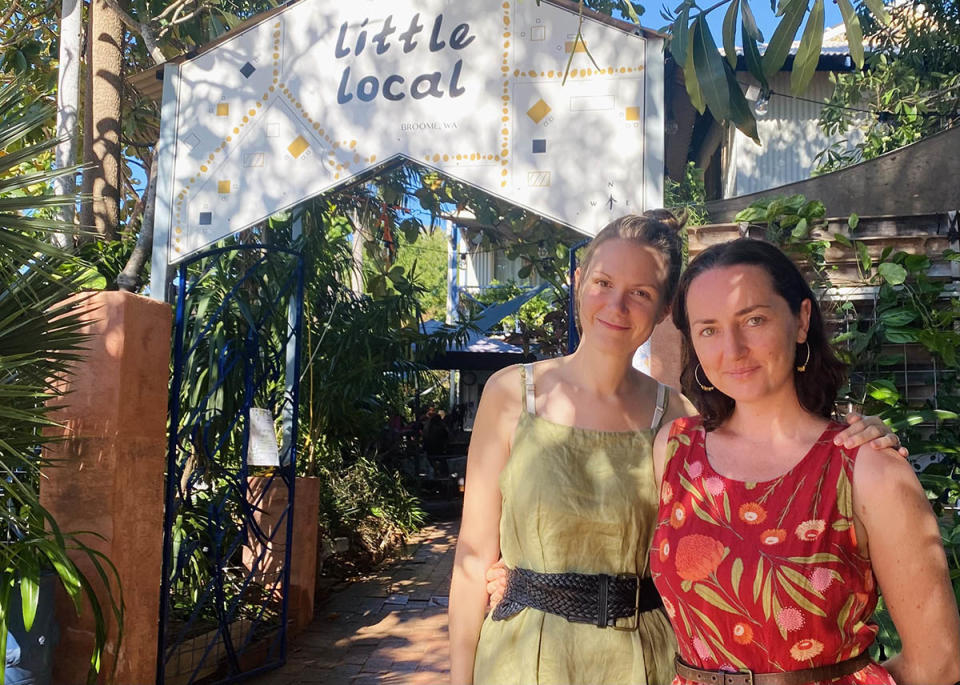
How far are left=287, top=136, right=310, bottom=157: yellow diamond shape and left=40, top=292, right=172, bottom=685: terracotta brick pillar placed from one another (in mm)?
930

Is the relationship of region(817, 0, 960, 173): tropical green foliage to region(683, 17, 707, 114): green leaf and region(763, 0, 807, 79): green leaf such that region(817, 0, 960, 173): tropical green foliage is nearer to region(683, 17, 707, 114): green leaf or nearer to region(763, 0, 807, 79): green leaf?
region(683, 17, 707, 114): green leaf

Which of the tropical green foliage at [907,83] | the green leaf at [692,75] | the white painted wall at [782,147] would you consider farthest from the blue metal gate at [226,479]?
the white painted wall at [782,147]

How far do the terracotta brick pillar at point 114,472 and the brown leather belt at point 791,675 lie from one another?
9.19 ft

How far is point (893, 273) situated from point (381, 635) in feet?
14.1

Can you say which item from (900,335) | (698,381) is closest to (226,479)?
(900,335)

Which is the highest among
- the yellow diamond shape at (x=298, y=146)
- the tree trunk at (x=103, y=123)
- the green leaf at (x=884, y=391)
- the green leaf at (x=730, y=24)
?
the tree trunk at (x=103, y=123)

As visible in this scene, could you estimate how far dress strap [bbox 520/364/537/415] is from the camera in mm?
2105

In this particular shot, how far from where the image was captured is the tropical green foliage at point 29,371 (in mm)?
3115

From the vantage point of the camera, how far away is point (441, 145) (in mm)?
3932

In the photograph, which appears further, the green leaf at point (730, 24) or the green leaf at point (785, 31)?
the green leaf at point (730, 24)

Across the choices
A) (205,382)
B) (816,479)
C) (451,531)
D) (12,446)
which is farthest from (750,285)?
(451,531)

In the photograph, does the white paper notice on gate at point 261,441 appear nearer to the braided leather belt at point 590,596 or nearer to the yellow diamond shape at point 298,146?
the yellow diamond shape at point 298,146

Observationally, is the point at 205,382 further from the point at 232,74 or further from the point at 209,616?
the point at 232,74

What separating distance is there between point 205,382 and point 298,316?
28.1 inches
